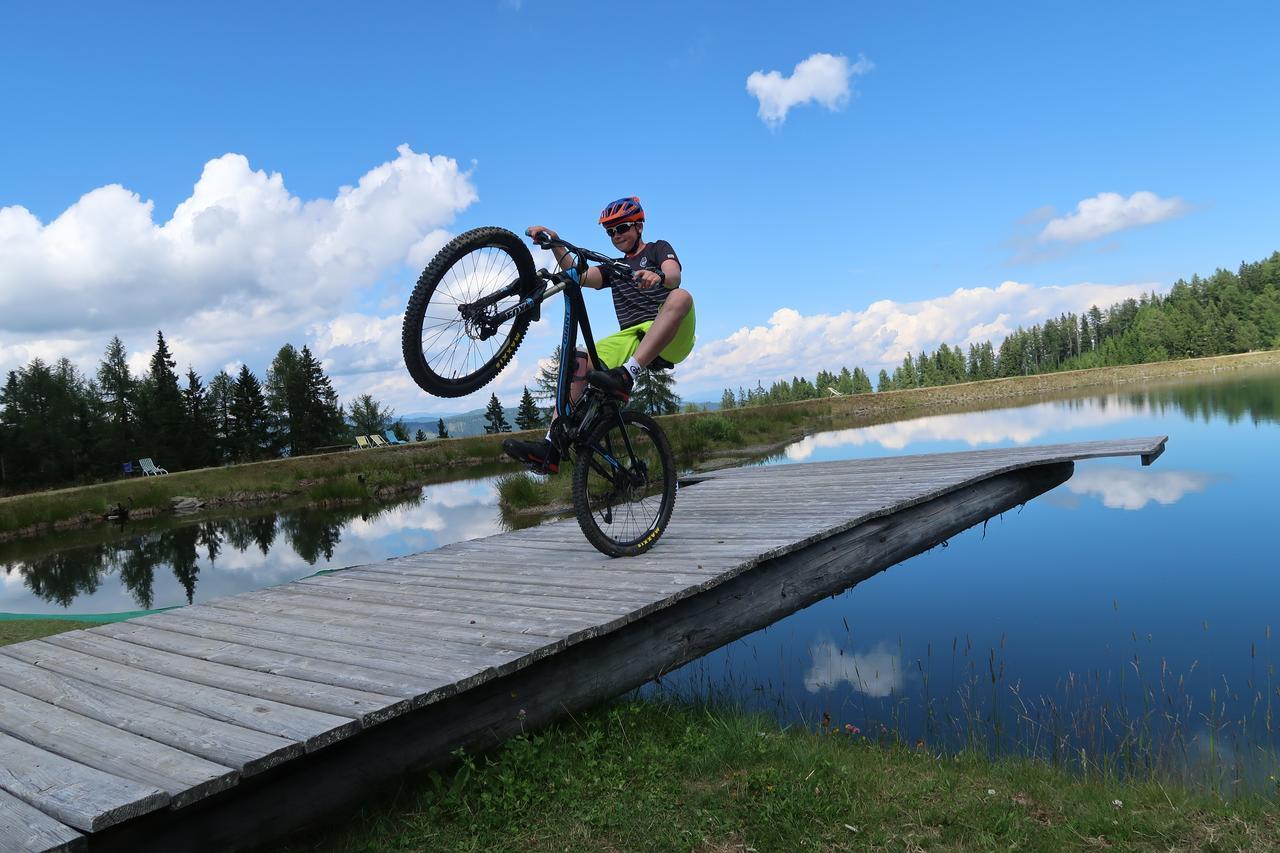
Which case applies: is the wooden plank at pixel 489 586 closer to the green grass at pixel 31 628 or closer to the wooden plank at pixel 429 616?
the wooden plank at pixel 429 616

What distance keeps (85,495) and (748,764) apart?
104 feet

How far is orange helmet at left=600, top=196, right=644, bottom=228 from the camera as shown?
5285mm

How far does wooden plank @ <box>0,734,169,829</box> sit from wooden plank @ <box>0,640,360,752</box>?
0.44 meters

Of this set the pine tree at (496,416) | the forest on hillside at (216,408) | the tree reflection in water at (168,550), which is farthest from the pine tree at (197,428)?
the tree reflection in water at (168,550)

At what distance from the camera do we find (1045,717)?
4.66 metres

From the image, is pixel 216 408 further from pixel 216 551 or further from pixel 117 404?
pixel 216 551

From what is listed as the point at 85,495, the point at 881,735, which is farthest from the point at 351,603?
the point at 85,495

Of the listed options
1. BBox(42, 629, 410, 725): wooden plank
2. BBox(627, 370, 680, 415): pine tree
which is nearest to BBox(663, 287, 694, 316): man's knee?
BBox(42, 629, 410, 725): wooden plank

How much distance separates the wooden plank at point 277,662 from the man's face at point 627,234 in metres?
3.41

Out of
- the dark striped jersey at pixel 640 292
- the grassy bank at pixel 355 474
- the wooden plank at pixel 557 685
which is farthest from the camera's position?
the grassy bank at pixel 355 474

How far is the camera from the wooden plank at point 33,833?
6.52 feet

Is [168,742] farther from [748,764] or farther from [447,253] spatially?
[447,253]

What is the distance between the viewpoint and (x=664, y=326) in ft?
16.0

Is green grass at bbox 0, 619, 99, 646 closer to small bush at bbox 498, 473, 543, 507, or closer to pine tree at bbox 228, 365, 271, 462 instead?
small bush at bbox 498, 473, 543, 507
